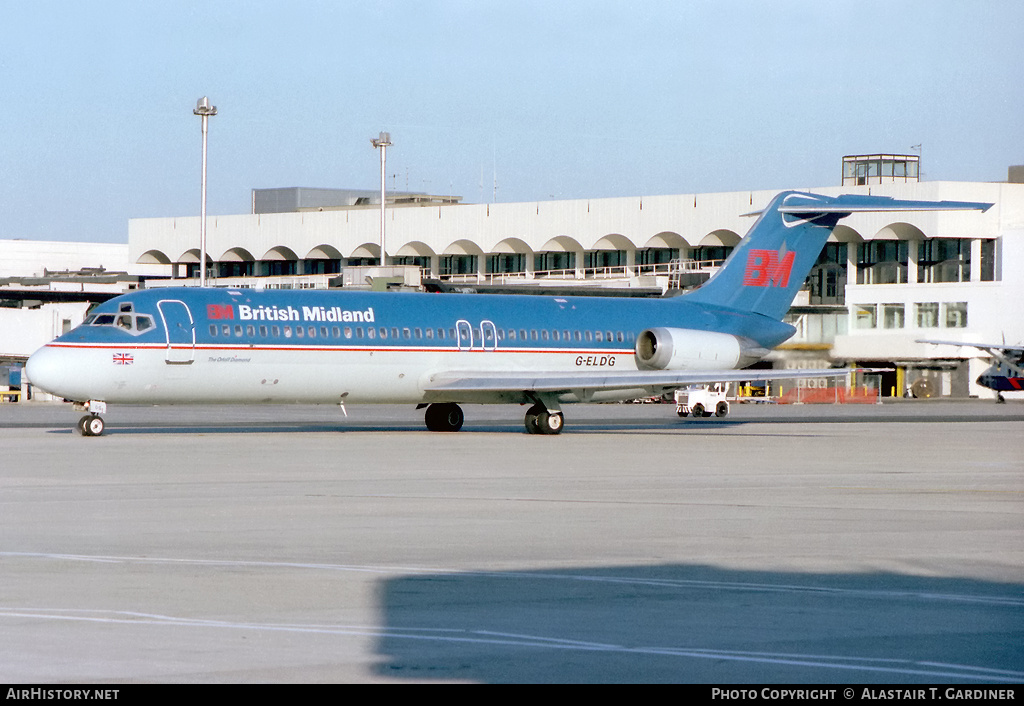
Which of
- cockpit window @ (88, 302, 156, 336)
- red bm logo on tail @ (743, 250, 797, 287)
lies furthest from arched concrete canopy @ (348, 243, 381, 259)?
cockpit window @ (88, 302, 156, 336)

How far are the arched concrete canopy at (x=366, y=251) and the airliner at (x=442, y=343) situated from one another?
6053 centimetres

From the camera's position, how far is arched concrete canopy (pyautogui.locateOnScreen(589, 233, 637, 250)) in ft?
315

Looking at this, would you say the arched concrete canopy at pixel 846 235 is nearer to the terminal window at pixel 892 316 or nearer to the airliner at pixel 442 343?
the terminal window at pixel 892 316

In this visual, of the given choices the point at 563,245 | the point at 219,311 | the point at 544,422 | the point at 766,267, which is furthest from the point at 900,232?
the point at 219,311

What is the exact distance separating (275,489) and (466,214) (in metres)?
80.8

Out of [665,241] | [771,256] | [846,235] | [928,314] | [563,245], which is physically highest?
[846,235]

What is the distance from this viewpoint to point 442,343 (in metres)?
37.9

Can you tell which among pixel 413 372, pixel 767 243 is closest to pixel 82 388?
pixel 413 372

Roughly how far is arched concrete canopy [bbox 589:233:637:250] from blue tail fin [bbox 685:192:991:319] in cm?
5132

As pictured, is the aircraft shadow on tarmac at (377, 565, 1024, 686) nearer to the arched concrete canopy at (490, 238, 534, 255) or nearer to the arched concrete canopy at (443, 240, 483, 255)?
the arched concrete canopy at (490, 238, 534, 255)

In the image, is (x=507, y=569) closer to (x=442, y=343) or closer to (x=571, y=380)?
(x=571, y=380)

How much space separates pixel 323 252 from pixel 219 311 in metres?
71.5

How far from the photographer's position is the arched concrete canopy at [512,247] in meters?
99.9

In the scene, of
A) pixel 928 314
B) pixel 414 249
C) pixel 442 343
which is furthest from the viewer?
pixel 414 249
